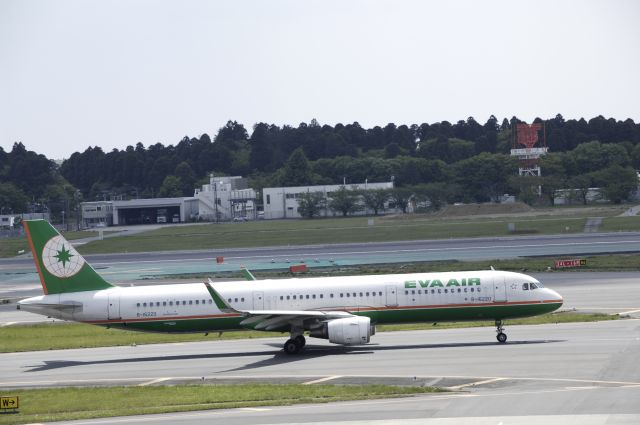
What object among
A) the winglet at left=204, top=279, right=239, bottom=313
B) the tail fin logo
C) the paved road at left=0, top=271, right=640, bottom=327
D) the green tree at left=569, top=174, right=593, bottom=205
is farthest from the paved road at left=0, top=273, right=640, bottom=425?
the green tree at left=569, top=174, right=593, bottom=205

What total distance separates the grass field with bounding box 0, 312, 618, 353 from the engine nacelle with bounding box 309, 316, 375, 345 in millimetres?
8475

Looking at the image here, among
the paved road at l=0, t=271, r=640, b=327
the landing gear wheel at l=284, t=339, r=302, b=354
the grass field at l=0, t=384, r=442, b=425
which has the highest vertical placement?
the paved road at l=0, t=271, r=640, b=327

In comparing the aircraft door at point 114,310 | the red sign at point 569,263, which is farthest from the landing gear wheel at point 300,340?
the red sign at point 569,263

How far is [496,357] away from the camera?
39750mm

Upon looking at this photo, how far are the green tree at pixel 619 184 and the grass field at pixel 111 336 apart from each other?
12102 centimetres

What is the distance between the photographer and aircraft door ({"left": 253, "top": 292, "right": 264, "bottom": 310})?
154 ft

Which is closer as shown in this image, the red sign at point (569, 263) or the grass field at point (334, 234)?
the red sign at point (569, 263)

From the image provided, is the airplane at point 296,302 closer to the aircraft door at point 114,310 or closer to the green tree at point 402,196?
the aircraft door at point 114,310

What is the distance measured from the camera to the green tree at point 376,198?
189 meters

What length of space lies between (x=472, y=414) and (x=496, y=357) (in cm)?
1105

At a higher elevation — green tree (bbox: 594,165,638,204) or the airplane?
green tree (bbox: 594,165,638,204)

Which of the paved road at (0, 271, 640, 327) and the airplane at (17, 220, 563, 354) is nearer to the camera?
the airplane at (17, 220, 563, 354)

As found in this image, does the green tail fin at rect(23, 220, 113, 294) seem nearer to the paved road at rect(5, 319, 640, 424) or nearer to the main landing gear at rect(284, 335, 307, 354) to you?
the paved road at rect(5, 319, 640, 424)

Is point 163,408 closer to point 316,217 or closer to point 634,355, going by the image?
point 634,355
